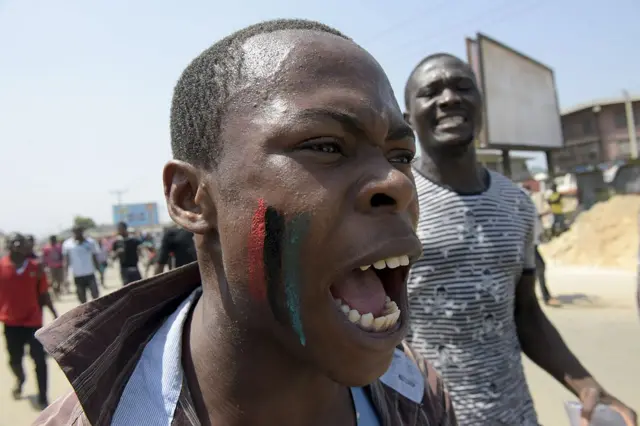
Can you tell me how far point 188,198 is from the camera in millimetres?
1240

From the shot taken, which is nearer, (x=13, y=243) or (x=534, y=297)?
(x=534, y=297)

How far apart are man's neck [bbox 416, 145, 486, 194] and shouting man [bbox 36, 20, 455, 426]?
976mm

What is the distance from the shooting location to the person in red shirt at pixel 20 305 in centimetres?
513

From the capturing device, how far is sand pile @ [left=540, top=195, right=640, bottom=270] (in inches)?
512

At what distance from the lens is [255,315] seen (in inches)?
43.9

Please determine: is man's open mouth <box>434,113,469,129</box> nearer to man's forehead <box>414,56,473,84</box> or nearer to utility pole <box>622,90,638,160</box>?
man's forehead <box>414,56,473,84</box>

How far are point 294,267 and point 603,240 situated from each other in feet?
49.4

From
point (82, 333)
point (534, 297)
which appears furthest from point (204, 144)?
point (534, 297)

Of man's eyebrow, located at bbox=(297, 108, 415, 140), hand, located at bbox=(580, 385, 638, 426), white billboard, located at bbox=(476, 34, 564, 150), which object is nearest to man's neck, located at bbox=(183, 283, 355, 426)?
man's eyebrow, located at bbox=(297, 108, 415, 140)

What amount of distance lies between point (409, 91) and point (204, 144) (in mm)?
1427

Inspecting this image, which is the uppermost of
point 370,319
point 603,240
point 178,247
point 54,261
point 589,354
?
point 370,319

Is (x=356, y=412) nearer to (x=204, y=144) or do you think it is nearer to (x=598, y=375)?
(x=204, y=144)

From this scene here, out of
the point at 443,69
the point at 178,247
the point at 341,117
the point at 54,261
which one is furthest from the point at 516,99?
the point at 341,117

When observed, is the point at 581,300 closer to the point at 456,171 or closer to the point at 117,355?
the point at 456,171
